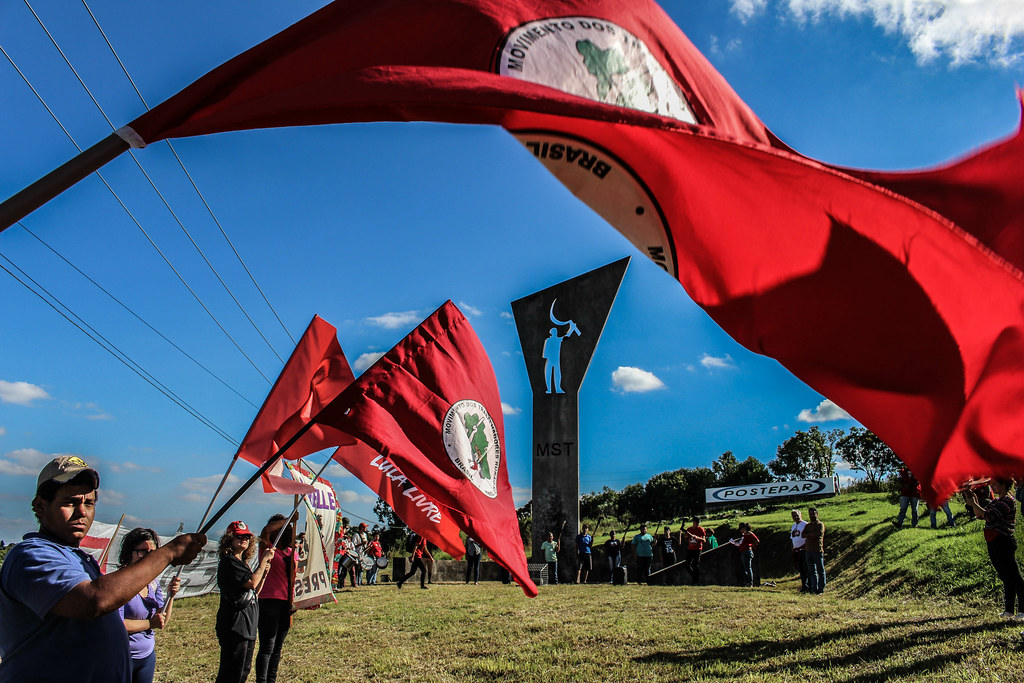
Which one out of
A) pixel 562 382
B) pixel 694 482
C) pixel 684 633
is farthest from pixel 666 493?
pixel 684 633

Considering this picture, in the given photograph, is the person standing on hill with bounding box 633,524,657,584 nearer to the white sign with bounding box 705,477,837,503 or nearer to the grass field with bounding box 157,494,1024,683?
the grass field with bounding box 157,494,1024,683

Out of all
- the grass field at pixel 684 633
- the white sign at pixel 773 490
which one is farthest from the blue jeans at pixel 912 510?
the white sign at pixel 773 490

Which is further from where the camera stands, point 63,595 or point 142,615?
point 142,615

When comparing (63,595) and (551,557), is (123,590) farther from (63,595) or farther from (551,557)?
(551,557)

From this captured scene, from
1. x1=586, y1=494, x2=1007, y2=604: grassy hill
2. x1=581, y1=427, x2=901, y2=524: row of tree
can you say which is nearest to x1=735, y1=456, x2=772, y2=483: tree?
x1=581, y1=427, x2=901, y2=524: row of tree

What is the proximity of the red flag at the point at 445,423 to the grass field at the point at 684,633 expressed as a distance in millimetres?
3189

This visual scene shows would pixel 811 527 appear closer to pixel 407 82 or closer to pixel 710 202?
pixel 710 202

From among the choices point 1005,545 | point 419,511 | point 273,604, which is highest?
point 419,511

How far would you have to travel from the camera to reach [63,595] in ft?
7.15

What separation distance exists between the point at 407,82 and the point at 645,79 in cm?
102

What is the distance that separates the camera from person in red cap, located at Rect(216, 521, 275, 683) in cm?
518

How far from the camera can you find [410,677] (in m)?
7.22

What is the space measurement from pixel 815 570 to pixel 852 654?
6.27 m

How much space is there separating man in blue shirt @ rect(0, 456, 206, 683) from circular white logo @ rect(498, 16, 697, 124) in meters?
2.12
